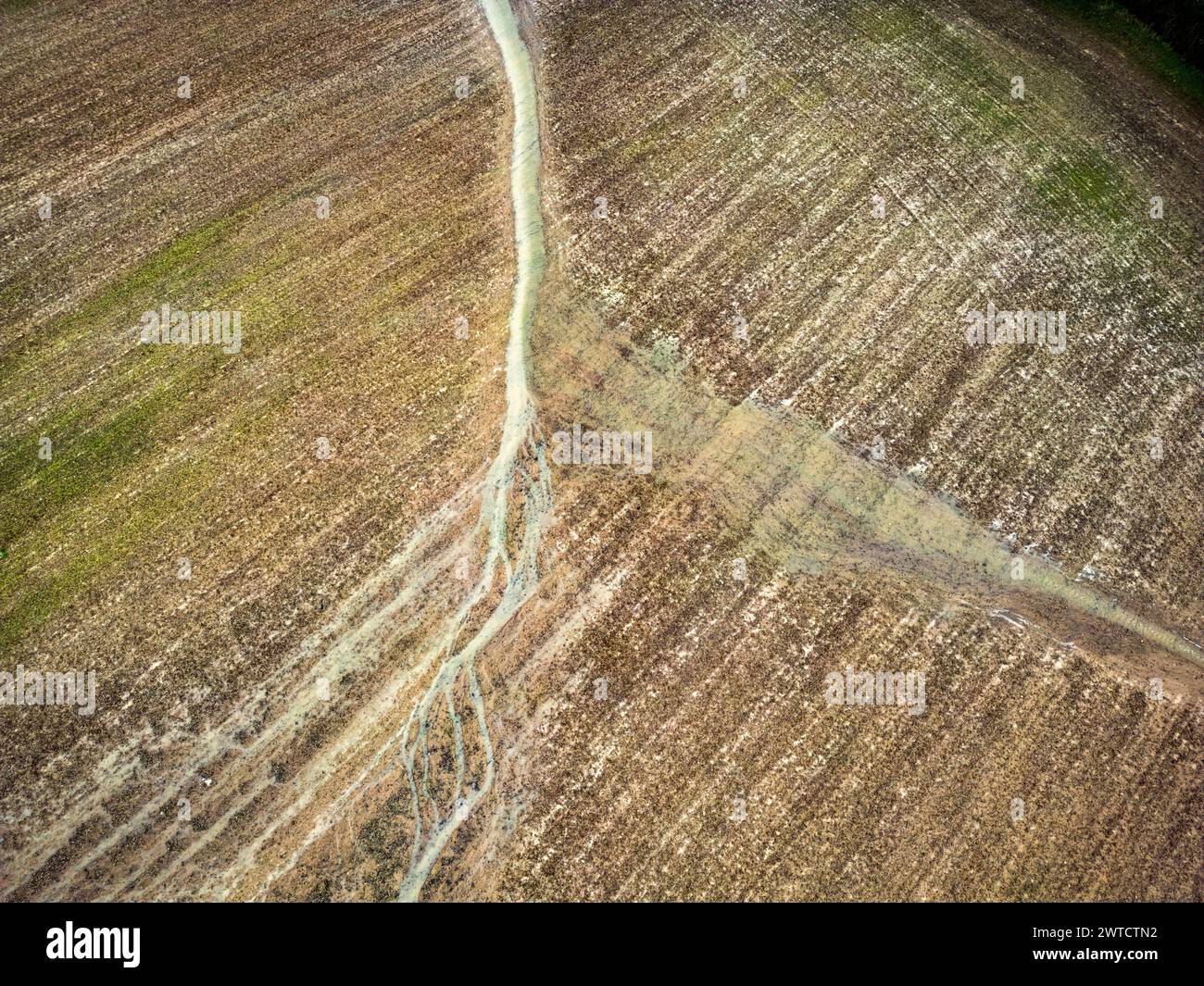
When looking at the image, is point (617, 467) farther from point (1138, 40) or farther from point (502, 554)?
point (1138, 40)

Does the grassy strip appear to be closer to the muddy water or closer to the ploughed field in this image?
the ploughed field

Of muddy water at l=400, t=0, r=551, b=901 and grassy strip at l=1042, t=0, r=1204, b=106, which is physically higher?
grassy strip at l=1042, t=0, r=1204, b=106

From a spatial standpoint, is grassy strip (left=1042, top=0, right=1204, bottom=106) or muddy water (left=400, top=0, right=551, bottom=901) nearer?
muddy water (left=400, top=0, right=551, bottom=901)

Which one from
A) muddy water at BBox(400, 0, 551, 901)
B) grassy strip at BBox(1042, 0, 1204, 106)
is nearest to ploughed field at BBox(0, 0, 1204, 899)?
muddy water at BBox(400, 0, 551, 901)

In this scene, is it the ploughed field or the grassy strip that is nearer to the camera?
the ploughed field

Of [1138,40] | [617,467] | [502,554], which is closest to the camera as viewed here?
[502,554]

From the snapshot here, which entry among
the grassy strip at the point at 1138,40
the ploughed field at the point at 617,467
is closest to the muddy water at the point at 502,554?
the ploughed field at the point at 617,467

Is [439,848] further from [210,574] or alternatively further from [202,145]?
[202,145]

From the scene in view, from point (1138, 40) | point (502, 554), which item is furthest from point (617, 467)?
point (1138, 40)
